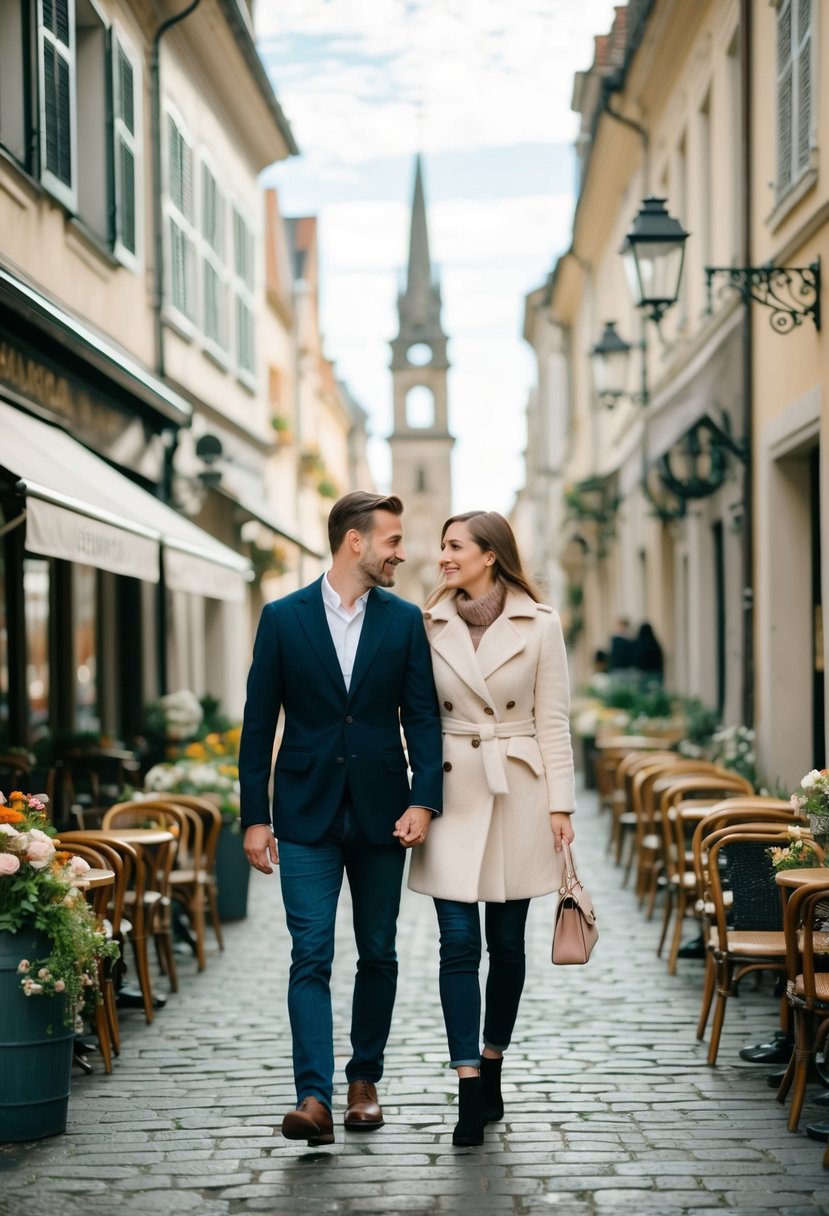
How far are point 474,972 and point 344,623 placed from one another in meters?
1.21

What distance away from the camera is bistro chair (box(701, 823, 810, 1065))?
6.48 m

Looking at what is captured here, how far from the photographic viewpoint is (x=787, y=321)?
10.6 m

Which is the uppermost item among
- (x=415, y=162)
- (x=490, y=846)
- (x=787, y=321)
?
(x=415, y=162)

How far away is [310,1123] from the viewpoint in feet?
16.7

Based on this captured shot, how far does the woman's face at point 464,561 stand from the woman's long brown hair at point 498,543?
0.06 ft

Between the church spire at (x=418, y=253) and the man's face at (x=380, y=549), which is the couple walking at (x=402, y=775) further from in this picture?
the church spire at (x=418, y=253)

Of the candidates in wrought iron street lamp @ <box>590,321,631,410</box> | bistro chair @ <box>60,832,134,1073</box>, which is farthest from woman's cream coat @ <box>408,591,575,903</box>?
wrought iron street lamp @ <box>590,321,631,410</box>

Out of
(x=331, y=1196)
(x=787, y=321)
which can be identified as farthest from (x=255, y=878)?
(x=331, y=1196)

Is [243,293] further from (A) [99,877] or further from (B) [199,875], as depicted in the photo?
(A) [99,877]

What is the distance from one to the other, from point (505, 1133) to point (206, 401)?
12486 millimetres

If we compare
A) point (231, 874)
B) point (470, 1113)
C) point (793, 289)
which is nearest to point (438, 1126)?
point (470, 1113)

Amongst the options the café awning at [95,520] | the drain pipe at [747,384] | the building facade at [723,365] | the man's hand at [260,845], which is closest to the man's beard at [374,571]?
the man's hand at [260,845]

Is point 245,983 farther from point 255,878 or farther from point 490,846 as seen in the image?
point 255,878

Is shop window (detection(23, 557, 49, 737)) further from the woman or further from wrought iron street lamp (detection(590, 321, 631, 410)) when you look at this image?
the woman
